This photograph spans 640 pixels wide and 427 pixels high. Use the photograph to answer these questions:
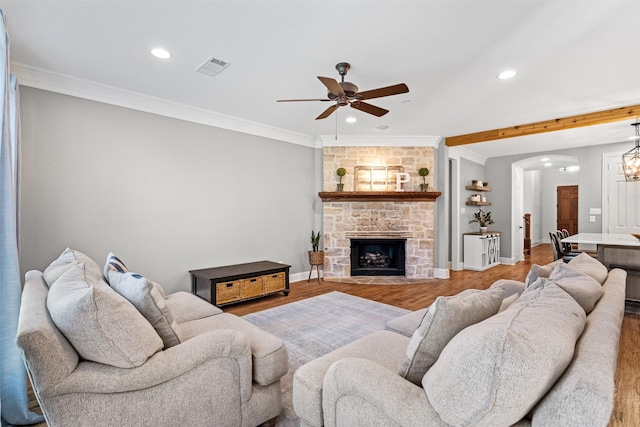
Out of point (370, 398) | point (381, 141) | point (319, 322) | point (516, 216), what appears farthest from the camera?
point (516, 216)

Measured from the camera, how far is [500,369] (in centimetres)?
90

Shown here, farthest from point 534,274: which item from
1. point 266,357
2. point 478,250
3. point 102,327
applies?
point 478,250

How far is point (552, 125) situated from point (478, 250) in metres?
2.88

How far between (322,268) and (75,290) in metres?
4.63

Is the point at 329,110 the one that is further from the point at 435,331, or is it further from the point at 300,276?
the point at 300,276

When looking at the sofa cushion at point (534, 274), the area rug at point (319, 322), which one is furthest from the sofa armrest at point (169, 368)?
the sofa cushion at point (534, 274)

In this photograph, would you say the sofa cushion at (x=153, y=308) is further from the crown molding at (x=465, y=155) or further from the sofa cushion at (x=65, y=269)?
the crown molding at (x=465, y=155)

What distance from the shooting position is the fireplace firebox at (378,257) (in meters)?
6.11

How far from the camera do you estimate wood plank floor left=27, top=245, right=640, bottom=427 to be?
2.18m

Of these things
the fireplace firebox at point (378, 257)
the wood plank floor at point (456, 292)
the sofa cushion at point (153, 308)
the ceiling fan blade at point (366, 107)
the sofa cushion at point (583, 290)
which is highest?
the ceiling fan blade at point (366, 107)

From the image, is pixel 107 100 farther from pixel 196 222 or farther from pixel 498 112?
pixel 498 112

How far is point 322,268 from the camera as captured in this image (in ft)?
19.5

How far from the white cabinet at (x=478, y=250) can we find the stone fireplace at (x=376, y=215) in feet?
4.84

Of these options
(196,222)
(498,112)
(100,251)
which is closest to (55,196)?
(100,251)
